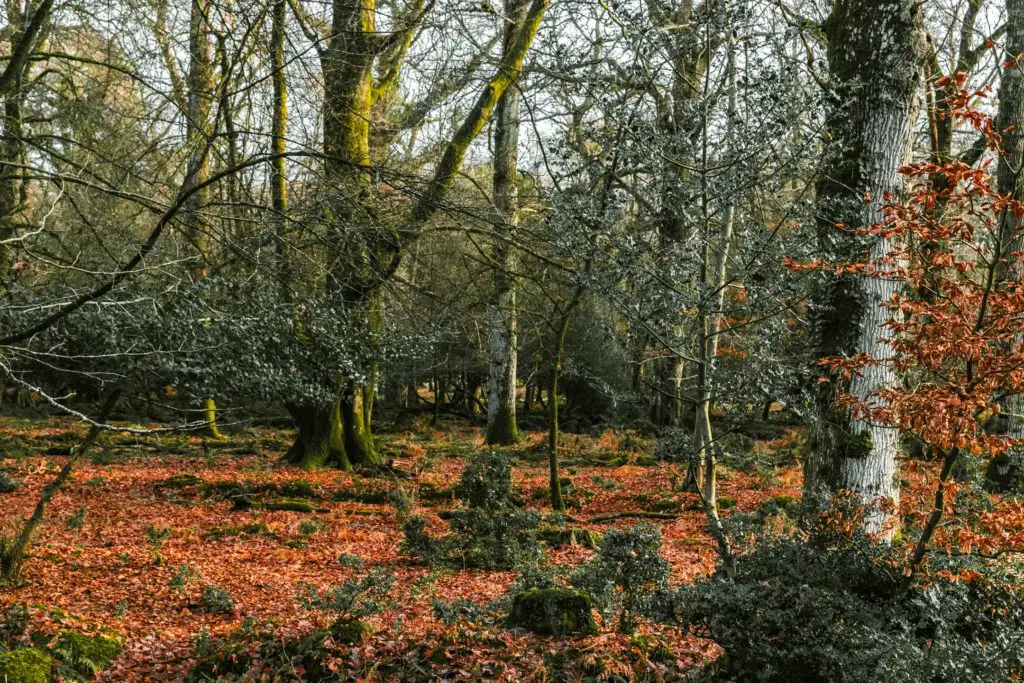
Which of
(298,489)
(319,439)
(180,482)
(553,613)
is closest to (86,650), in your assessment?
(553,613)

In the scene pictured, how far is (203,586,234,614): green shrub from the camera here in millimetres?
6910

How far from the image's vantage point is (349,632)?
559 cm

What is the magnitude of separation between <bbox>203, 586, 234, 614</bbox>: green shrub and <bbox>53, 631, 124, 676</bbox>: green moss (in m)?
1.11

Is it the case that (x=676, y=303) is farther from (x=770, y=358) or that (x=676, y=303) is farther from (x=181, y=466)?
(x=181, y=466)

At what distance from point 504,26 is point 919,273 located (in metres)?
5.27

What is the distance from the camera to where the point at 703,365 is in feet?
21.7

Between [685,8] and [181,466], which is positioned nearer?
[685,8]

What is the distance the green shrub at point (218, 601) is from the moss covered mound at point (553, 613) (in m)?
2.73

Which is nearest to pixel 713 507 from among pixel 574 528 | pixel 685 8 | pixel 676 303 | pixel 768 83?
pixel 676 303

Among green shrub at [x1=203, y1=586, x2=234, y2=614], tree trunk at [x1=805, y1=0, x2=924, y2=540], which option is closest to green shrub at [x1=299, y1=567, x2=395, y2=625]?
green shrub at [x1=203, y1=586, x2=234, y2=614]

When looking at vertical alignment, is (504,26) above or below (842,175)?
above

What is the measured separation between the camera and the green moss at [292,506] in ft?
37.2

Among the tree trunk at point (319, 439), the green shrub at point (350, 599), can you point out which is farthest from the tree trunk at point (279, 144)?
the tree trunk at point (319, 439)

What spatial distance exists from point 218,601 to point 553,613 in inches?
123
